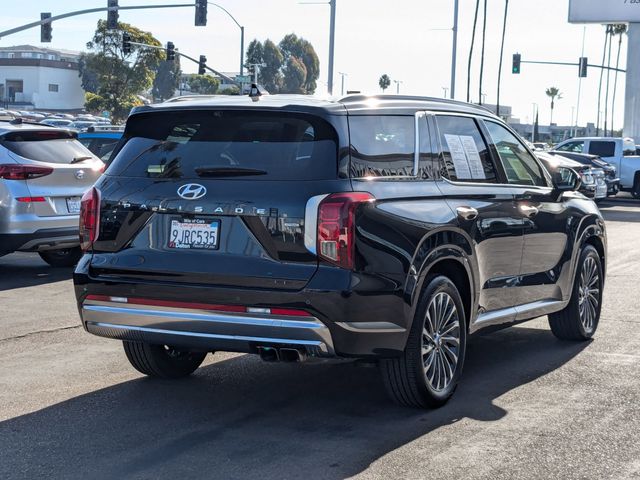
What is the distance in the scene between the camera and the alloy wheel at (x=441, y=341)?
6422 mm

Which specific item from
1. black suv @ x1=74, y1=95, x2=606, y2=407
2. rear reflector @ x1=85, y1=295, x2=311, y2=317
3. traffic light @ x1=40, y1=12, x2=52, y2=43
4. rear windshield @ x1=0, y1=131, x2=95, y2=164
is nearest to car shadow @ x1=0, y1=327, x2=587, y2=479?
black suv @ x1=74, y1=95, x2=606, y2=407

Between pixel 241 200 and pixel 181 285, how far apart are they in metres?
0.56

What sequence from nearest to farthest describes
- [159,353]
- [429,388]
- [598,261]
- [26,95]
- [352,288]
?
[352,288]
[429,388]
[159,353]
[598,261]
[26,95]

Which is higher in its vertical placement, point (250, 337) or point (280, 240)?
point (280, 240)

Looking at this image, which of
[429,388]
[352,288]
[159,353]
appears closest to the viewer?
[352,288]

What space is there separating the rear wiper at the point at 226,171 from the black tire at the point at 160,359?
1.37 meters

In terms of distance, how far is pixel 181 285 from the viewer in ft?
19.6

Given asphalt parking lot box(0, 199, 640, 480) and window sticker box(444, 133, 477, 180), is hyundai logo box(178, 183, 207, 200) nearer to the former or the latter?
asphalt parking lot box(0, 199, 640, 480)

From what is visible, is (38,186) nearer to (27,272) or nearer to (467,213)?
(27,272)

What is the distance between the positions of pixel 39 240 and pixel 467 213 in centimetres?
654

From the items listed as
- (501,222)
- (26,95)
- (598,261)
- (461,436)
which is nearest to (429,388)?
(461,436)

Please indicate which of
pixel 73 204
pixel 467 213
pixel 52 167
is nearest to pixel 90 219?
pixel 467 213

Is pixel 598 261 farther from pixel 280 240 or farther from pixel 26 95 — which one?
pixel 26 95

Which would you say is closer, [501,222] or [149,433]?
[149,433]
